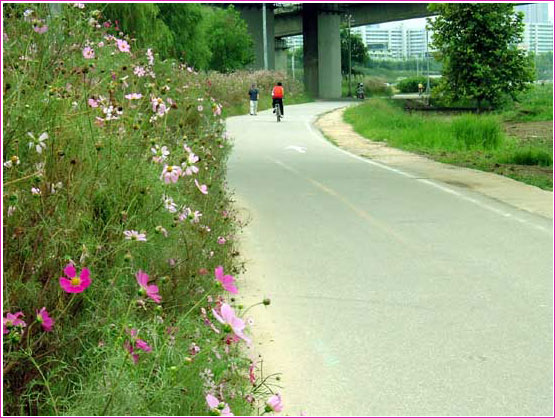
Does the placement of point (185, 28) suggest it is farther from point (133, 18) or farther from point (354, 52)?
point (354, 52)

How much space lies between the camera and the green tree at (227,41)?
6700 centimetres

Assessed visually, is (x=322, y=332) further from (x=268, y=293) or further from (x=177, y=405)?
(x=177, y=405)

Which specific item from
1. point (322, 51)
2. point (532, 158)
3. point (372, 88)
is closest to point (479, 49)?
point (532, 158)

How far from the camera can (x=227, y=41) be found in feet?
223

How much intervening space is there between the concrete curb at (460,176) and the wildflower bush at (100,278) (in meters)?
7.37

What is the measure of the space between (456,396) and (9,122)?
2.84 metres

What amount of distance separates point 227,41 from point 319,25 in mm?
13451

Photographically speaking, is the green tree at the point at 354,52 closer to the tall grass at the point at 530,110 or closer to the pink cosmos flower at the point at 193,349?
the tall grass at the point at 530,110

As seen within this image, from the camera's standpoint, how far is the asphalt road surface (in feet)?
19.0

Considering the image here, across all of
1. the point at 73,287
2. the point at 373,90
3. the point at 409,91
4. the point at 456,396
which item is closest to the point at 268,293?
the point at 456,396

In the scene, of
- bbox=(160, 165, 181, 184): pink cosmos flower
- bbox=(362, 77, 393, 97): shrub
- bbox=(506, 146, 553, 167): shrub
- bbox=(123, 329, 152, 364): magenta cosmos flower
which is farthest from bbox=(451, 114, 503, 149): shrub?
bbox=(362, 77, 393, 97): shrub

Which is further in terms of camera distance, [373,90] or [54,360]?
[373,90]

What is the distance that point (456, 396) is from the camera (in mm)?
5652

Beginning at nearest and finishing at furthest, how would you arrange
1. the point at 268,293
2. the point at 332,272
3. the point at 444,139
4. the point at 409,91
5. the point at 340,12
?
the point at 268,293 < the point at 332,272 < the point at 444,139 < the point at 340,12 < the point at 409,91
